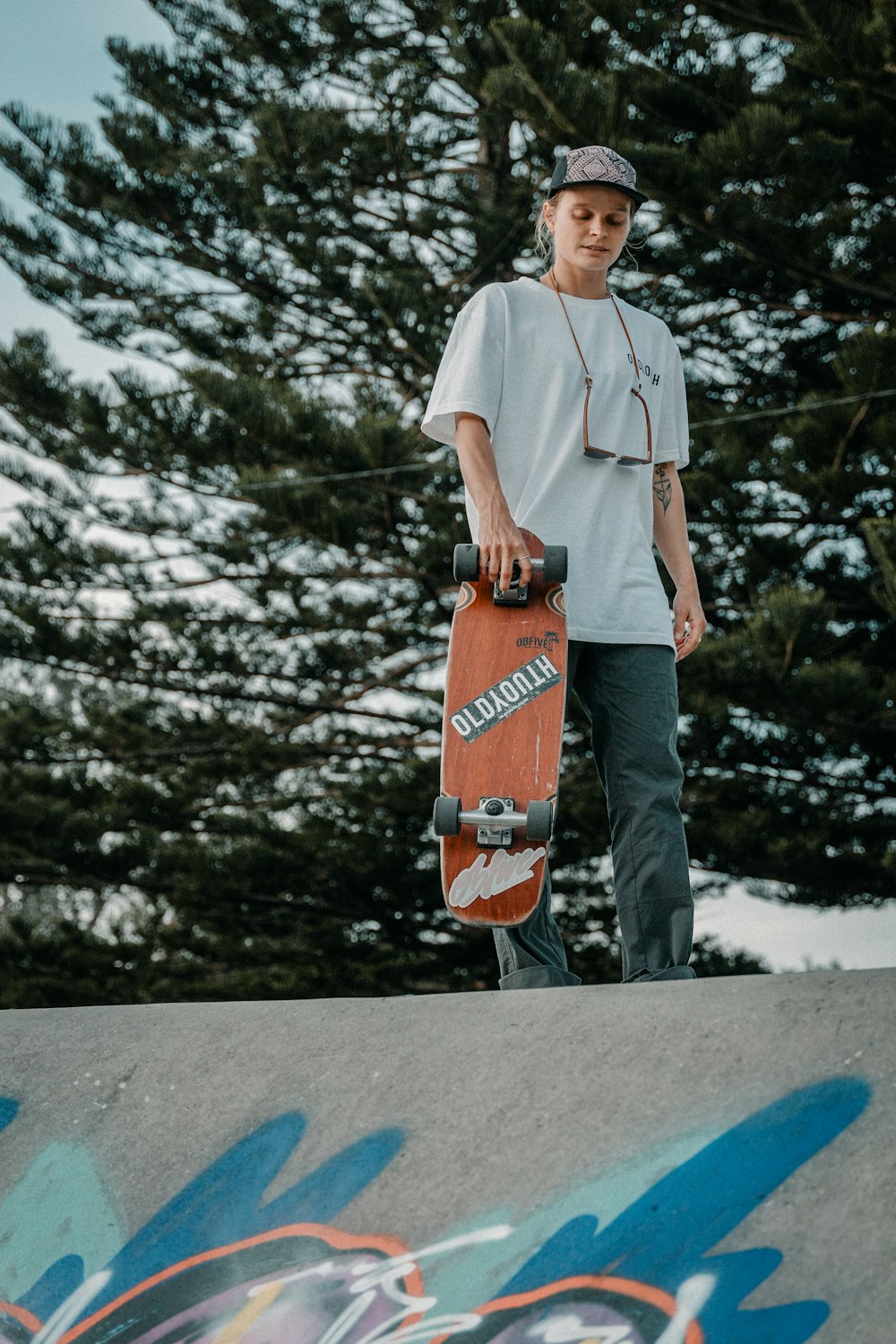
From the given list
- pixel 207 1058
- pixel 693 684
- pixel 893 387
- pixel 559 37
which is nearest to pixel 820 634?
pixel 693 684

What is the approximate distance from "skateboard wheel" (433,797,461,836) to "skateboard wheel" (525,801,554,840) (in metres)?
0.13

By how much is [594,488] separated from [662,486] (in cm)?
30

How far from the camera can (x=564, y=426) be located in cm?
271

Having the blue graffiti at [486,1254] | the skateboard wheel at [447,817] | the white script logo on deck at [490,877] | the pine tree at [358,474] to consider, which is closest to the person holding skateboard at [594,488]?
the white script logo on deck at [490,877]

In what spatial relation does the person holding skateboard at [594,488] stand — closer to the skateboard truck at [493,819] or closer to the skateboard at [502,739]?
the skateboard at [502,739]

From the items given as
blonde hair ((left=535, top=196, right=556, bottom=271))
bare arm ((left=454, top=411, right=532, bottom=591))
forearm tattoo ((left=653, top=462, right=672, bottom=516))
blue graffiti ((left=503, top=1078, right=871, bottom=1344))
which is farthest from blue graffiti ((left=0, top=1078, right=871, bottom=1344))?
blonde hair ((left=535, top=196, right=556, bottom=271))

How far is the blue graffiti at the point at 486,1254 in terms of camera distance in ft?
5.30

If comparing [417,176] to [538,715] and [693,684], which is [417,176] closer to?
[693,684]

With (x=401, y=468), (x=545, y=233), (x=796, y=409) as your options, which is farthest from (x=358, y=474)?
(x=545, y=233)

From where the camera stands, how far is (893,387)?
7.64 meters

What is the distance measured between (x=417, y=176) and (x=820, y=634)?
5537 mm

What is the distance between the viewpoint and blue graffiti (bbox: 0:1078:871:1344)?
1.62 meters

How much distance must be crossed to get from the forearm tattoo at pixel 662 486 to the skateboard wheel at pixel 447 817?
86 centimetres

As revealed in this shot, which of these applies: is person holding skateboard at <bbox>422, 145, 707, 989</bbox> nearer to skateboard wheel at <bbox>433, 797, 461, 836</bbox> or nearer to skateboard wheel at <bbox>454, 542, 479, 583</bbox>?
skateboard wheel at <bbox>454, 542, 479, 583</bbox>
